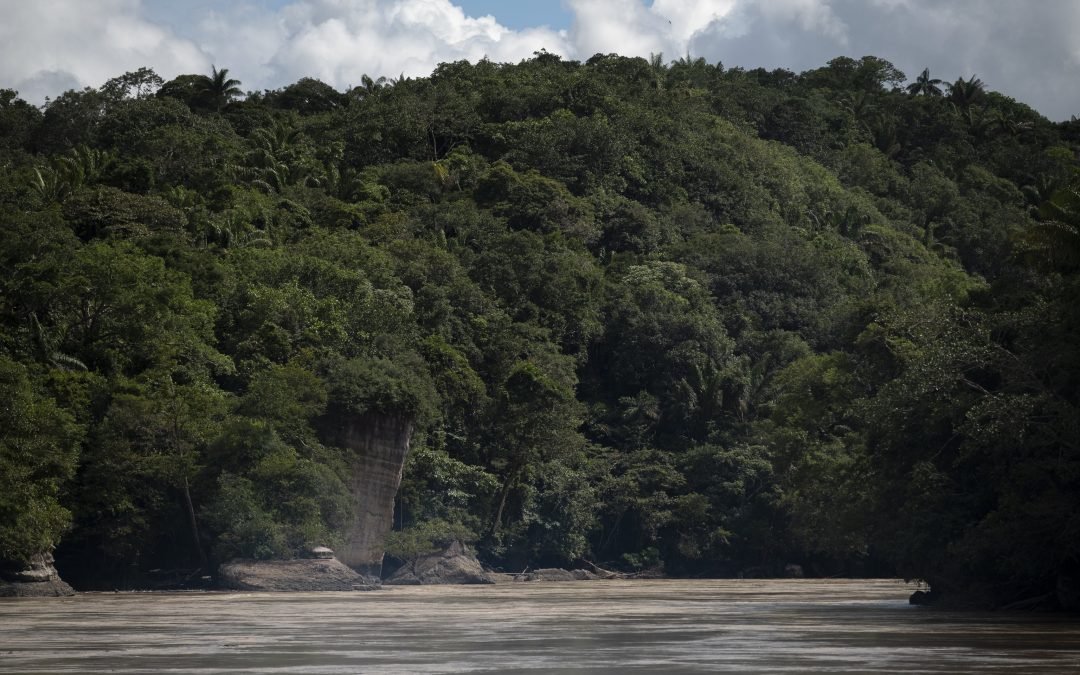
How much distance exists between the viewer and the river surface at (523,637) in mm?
16922

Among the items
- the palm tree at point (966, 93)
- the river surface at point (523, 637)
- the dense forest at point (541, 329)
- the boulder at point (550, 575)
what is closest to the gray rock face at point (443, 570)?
the dense forest at point (541, 329)

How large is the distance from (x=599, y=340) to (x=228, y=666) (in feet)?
186

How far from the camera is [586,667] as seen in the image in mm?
16828

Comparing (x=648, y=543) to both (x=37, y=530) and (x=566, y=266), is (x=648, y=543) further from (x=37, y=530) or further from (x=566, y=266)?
(x=37, y=530)

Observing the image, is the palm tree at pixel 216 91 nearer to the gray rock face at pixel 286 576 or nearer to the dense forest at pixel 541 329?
the dense forest at pixel 541 329

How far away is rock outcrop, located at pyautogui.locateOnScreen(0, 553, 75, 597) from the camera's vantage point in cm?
3806

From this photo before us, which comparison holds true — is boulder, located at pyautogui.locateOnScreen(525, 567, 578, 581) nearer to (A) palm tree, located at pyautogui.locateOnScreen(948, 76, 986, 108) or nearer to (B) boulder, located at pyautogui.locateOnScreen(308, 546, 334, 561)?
(B) boulder, located at pyautogui.locateOnScreen(308, 546, 334, 561)

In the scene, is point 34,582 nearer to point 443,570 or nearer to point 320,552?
point 320,552

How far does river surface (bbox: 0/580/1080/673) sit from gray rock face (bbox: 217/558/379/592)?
7835mm

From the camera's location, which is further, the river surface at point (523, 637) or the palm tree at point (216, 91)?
the palm tree at point (216, 91)

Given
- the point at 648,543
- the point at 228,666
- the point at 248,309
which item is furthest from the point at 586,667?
the point at 648,543

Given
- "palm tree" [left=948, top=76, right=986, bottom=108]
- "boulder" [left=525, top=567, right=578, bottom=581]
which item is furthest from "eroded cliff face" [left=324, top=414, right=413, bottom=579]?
"palm tree" [left=948, top=76, right=986, bottom=108]

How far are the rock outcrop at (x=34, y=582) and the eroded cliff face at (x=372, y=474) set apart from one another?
38.1ft

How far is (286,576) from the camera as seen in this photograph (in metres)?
43.6
